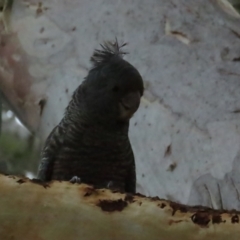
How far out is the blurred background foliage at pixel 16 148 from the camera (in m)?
3.56

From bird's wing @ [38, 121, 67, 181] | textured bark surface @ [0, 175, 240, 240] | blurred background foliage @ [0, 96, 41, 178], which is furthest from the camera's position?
blurred background foliage @ [0, 96, 41, 178]

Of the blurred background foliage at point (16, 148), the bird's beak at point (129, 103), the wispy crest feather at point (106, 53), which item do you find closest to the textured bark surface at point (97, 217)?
the bird's beak at point (129, 103)

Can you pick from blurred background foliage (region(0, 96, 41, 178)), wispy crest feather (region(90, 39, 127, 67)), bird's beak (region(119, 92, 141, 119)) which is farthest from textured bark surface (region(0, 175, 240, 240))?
blurred background foliage (region(0, 96, 41, 178))

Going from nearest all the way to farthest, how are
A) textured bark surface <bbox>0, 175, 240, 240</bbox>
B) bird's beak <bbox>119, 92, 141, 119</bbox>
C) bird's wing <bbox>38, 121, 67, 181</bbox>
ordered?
textured bark surface <bbox>0, 175, 240, 240</bbox> → bird's beak <bbox>119, 92, 141, 119</bbox> → bird's wing <bbox>38, 121, 67, 181</bbox>

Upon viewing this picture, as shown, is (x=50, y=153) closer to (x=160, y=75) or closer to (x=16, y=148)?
(x=160, y=75)

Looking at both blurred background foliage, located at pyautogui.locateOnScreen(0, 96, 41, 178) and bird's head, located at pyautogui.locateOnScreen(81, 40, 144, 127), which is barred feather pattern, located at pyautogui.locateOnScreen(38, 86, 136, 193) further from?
blurred background foliage, located at pyautogui.locateOnScreen(0, 96, 41, 178)

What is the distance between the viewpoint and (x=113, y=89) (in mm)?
1618

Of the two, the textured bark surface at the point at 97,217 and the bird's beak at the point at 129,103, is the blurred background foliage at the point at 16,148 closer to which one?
the bird's beak at the point at 129,103

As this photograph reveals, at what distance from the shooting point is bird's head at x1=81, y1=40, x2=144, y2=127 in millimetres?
1585

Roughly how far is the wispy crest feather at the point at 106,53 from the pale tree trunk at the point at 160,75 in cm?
13

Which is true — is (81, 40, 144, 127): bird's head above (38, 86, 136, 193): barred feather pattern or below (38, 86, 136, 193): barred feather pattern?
above

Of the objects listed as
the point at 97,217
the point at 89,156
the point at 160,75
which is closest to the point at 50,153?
the point at 89,156

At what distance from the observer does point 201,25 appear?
1.93 meters

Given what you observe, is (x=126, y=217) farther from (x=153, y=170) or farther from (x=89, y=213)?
(x=153, y=170)
